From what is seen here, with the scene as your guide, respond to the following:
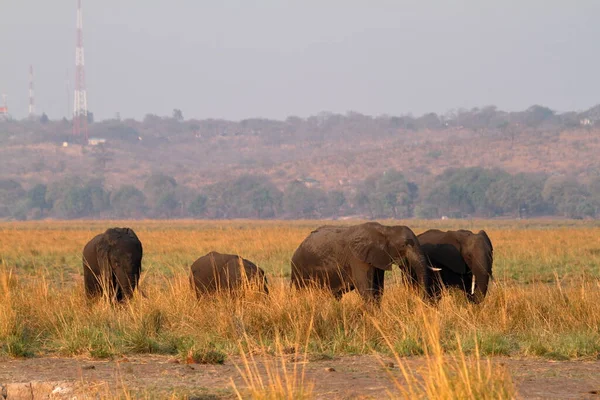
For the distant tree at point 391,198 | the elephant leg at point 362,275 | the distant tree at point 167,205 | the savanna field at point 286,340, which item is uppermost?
the elephant leg at point 362,275

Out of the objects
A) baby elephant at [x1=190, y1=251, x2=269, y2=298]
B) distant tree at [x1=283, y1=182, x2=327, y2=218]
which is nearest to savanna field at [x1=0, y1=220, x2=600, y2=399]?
baby elephant at [x1=190, y1=251, x2=269, y2=298]

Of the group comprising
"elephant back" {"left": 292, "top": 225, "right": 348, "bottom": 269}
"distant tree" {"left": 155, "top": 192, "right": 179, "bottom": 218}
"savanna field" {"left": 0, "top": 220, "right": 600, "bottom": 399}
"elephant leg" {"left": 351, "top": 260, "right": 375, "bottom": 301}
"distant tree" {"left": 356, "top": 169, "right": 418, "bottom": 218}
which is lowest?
"distant tree" {"left": 155, "top": 192, "right": 179, "bottom": 218}

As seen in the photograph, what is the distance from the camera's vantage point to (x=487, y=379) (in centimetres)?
642

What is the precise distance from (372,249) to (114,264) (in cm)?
355

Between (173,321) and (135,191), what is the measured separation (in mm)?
156322

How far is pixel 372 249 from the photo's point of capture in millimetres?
14109

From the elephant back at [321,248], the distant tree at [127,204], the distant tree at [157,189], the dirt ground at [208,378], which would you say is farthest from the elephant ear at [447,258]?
the distant tree at [157,189]

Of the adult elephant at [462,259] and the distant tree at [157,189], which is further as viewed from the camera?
the distant tree at [157,189]

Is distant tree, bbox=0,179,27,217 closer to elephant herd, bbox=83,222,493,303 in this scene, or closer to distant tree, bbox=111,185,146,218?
distant tree, bbox=111,185,146,218

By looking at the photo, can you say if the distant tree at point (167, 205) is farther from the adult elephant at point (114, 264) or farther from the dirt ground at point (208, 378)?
the dirt ground at point (208, 378)

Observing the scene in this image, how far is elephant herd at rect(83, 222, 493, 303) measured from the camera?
13961mm

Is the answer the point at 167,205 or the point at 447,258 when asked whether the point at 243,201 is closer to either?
the point at 167,205

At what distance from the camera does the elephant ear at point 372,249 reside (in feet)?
45.9

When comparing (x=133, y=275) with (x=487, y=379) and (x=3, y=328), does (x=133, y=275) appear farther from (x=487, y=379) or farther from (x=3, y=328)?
(x=487, y=379)
